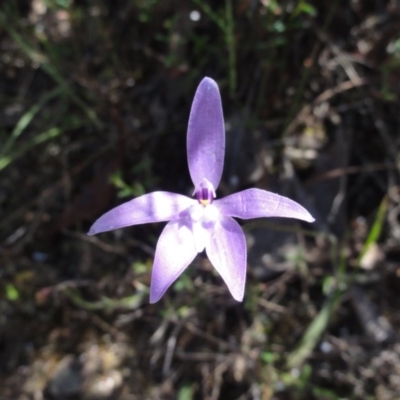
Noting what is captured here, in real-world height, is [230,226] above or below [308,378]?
above

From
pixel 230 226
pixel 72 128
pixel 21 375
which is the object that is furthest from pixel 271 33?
pixel 21 375

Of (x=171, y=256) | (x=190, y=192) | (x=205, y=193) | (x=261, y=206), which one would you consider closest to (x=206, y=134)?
(x=205, y=193)

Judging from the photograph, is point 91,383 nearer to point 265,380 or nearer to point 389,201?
point 265,380

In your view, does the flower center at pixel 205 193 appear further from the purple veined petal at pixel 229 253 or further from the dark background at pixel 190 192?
the dark background at pixel 190 192

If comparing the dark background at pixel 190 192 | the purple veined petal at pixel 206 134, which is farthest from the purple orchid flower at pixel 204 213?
the dark background at pixel 190 192

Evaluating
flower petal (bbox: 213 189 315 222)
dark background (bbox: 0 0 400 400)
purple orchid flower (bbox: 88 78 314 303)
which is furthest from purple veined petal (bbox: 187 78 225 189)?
dark background (bbox: 0 0 400 400)

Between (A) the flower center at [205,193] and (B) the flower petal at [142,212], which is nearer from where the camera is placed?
(B) the flower petal at [142,212]
